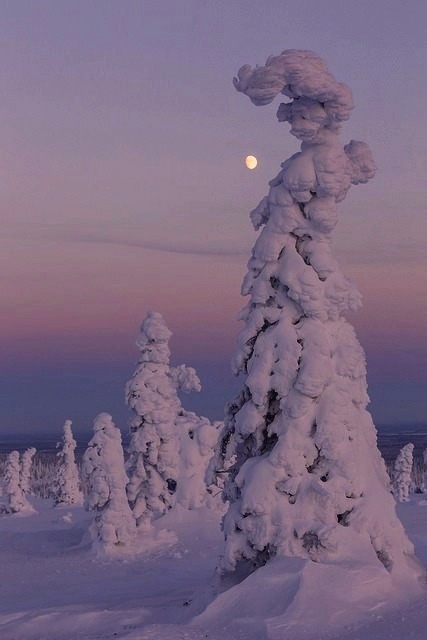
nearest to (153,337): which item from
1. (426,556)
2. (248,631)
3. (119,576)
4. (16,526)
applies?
(119,576)

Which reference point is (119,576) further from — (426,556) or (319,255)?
(319,255)

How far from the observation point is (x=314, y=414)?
16359 mm

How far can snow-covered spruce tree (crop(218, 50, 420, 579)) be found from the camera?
16016 mm

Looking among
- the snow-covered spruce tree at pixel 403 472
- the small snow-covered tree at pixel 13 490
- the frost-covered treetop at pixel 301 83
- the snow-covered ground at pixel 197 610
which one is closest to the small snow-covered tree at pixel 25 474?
the small snow-covered tree at pixel 13 490

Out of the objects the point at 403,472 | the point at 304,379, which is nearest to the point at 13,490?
the point at 403,472

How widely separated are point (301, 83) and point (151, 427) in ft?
71.9

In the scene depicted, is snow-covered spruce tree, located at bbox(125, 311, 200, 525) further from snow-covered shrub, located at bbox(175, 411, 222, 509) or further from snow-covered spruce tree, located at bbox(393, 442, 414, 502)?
snow-covered spruce tree, located at bbox(393, 442, 414, 502)

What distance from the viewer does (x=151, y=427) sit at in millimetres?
36312

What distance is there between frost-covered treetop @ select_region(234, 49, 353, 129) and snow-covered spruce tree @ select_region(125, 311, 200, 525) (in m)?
20.4

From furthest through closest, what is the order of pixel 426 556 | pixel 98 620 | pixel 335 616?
pixel 426 556 → pixel 98 620 → pixel 335 616

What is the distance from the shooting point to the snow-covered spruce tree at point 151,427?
36125mm

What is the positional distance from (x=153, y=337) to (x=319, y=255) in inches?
796

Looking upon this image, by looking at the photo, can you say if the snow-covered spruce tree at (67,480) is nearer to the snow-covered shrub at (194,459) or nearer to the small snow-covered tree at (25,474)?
the small snow-covered tree at (25,474)

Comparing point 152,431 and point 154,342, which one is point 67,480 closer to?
point 152,431
